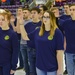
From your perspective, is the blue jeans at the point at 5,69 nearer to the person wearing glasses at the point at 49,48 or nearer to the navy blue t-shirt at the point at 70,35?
the person wearing glasses at the point at 49,48

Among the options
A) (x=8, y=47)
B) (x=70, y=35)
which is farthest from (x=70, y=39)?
(x=8, y=47)

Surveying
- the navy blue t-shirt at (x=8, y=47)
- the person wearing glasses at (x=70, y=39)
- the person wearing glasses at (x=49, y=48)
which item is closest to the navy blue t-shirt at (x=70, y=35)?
the person wearing glasses at (x=70, y=39)

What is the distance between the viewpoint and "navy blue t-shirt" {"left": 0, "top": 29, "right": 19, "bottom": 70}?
3248mm

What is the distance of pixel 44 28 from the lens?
325cm

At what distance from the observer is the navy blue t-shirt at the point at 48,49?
314 cm

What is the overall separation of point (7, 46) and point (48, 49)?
0.58m

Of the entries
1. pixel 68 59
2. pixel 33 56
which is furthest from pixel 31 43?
pixel 68 59

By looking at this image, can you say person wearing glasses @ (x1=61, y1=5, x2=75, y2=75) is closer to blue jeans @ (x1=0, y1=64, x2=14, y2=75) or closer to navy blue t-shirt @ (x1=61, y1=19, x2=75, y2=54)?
navy blue t-shirt @ (x1=61, y1=19, x2=75, y2=54)

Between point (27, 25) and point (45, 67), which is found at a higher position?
point (27, 25)

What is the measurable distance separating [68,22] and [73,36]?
0.28 m

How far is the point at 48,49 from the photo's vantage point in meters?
3.15

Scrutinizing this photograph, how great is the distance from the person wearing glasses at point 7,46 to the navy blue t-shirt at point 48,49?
353 mm

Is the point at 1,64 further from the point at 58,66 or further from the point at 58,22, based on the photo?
the point at 58,22

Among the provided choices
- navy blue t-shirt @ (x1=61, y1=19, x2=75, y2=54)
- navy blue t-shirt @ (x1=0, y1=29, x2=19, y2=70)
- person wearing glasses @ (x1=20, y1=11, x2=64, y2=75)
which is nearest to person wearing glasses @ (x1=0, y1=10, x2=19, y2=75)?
navy blue t-shirt @ (x1=0, y1=29, x2=19, y2=70)
